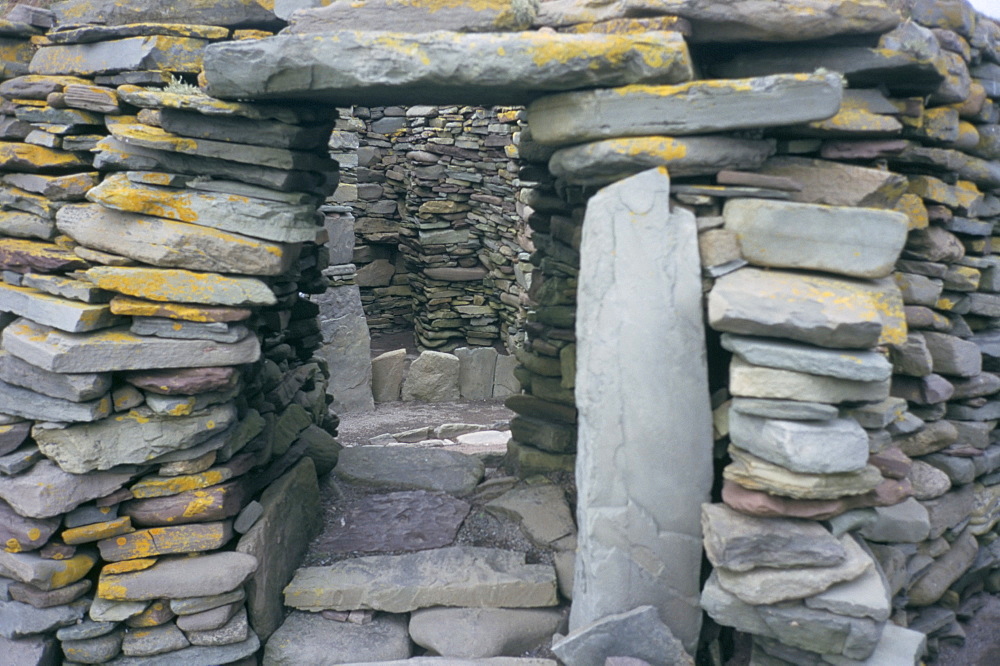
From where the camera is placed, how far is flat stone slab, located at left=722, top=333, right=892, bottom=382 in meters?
3.04

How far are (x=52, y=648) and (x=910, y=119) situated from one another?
485cm

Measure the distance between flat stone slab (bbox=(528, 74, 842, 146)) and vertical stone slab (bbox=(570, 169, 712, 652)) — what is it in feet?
0.73

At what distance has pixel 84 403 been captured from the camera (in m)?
3.78


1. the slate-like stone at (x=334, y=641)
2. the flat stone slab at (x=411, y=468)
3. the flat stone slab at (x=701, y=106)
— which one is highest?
the flat stone slab at (x=701, y=106)

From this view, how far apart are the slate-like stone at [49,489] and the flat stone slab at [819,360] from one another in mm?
2960

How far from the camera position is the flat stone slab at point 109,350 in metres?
3.69

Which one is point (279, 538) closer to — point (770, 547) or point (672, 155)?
point (770, 547)

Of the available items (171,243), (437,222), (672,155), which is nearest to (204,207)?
(171,243)

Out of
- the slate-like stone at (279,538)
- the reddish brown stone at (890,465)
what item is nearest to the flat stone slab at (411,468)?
the slate-like stone at (279,538)

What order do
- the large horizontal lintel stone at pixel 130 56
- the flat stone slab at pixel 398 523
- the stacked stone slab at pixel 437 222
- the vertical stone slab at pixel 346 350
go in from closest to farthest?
the large horizontal lintel stone at pixel 130 56 < the flat stone slab at pixel 398 523 < the vertical stone slab at pixel 346 350 < the stacked stone slab at pixel 437 222

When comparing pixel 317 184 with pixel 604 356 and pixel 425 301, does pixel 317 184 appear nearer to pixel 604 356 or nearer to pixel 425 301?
pixel 604 356

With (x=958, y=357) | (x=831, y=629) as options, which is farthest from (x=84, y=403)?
(x=958, y=357)

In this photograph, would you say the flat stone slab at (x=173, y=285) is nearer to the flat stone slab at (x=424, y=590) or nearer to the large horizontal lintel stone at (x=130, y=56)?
the large horizontal lintel stone at (x=130, y=56)

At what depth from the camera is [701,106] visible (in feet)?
11.0
